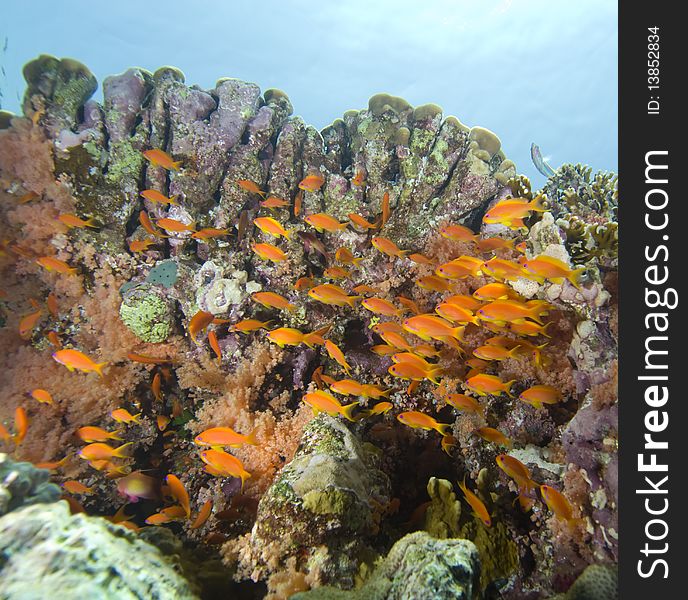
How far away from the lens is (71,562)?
1.65 metres

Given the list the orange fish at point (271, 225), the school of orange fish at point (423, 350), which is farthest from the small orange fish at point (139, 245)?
the orange fish at point (271, 225)

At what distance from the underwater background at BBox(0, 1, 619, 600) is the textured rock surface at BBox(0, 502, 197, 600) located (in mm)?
10

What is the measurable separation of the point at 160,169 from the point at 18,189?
205 centimetres

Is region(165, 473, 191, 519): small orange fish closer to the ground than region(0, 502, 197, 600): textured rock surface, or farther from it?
closer to the ground

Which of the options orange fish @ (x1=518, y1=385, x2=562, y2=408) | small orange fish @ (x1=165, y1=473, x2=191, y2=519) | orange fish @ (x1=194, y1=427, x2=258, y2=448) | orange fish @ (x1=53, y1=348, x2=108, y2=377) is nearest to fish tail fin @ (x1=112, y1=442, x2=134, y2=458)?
small orange fish @ (x1=165, y1=473, x2=191, y2=519)

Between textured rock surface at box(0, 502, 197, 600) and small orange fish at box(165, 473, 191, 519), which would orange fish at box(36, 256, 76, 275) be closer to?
small orange fish at box(165, 473, 191, 519)

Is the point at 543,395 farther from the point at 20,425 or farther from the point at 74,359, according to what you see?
the point at 20,425

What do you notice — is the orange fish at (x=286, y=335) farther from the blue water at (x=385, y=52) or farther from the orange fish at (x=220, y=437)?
the blue water at (x=385, y=52)

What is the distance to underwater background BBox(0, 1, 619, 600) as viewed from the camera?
2787mm

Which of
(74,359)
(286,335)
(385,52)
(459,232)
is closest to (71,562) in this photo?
(286,335)

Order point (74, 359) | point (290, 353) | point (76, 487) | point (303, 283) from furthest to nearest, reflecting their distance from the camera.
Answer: point (290, 353), point (303, 283), point (76, 487), point (74, 359)

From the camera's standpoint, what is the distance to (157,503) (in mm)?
4934

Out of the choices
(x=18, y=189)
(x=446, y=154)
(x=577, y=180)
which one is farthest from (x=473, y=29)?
(x=18, y=189)

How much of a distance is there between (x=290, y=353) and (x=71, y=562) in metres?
3.51
